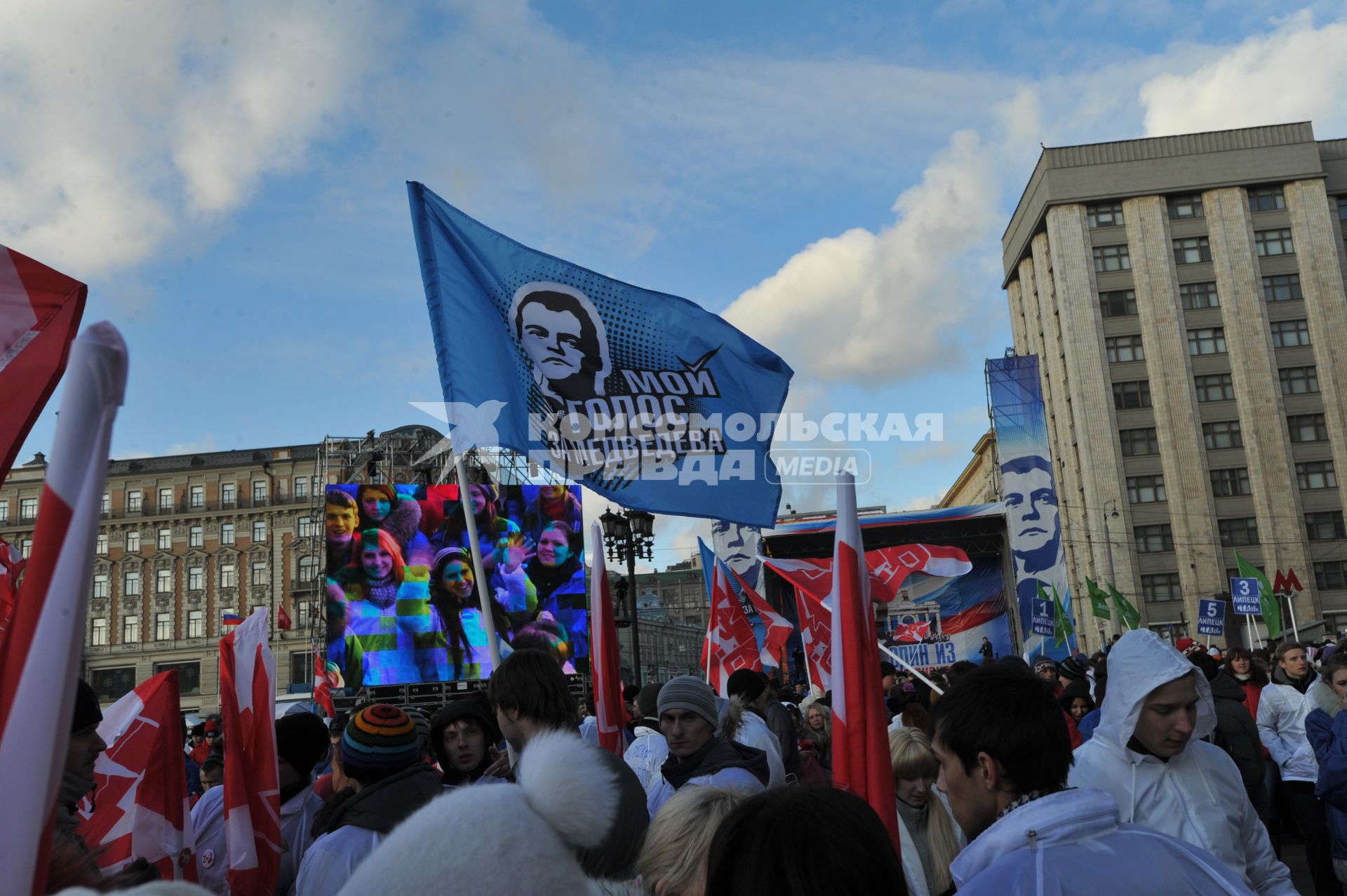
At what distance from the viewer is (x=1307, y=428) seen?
59906mm

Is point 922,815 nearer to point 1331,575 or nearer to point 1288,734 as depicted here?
point 1288,734

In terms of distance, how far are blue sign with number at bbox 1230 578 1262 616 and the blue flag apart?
18.6 metres

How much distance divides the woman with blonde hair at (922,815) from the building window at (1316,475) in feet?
206

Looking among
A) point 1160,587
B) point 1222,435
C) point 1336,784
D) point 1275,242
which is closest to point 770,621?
point 1336,784

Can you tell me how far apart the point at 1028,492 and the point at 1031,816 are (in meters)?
31.1

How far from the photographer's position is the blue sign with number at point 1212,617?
2153 centimetres

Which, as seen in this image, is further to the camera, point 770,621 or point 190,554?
point 190,554

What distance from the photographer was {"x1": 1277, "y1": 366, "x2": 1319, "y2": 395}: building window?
60375 millimetres

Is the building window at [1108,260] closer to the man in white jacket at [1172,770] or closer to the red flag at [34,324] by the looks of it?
the man in white jacket at [1172,770]

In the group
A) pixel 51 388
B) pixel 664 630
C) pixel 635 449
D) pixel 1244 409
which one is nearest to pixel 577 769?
pixel 51 388

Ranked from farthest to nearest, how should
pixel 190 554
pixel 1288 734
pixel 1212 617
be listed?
pixel 190 554, pixel 1212 617, pixel 1288 734

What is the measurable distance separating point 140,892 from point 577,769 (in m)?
0.71

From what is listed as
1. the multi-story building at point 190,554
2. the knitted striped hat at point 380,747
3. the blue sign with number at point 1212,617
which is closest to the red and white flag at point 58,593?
the knitted striped hat at point 380,747

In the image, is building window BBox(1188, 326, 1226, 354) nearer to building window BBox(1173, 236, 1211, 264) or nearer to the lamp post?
building window BBox(1173, 236, 1211, 264)
